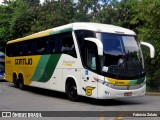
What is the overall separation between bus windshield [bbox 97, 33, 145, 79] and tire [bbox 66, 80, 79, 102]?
7.39 feet

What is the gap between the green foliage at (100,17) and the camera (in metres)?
23.6

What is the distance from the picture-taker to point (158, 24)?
23609 mm

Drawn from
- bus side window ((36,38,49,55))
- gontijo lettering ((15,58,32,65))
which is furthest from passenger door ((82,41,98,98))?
gontijo lettering ((15,58,32,65))

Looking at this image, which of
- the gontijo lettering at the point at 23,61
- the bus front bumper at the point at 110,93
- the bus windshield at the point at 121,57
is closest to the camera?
the bus front bumper at the point at 110,93

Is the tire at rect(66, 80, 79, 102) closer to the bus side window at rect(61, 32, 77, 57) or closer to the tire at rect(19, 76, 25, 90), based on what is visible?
the bus side window at rect(61, 32, 77, 57)

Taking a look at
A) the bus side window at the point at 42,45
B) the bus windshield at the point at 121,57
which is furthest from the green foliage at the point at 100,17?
the bus windshield at the point at 121,57

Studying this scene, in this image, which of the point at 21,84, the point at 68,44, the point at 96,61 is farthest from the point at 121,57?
the point at 21,84

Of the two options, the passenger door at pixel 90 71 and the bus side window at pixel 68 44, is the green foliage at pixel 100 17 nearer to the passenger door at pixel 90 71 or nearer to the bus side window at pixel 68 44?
the bus side window at pixel 68 44

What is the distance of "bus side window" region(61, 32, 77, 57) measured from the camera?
16062 millimetres

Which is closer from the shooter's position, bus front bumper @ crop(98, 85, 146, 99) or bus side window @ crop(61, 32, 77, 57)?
bus front bumper @ crop(98, 85, 146, 99)

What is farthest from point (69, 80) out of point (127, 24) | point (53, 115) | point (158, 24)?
point (127, 24)

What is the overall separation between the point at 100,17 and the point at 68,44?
14.4 metres

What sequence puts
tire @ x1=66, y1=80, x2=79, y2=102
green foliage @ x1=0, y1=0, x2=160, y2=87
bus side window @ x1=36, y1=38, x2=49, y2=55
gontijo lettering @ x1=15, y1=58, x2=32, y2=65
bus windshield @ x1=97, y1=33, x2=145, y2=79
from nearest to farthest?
bus windshield @ x1=97, y1=33, x2=145, y2=79
tire @ x1=66, y1=80, x2=79, y2=102
bus side window @ x1=36, y1=38, x2=49, y2=55
gontijo lettering @ x1=15, y1=58, x2=32, y2=65
green foliage @ x1=0, y1=0, x2=160, y2=87

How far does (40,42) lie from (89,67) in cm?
564
